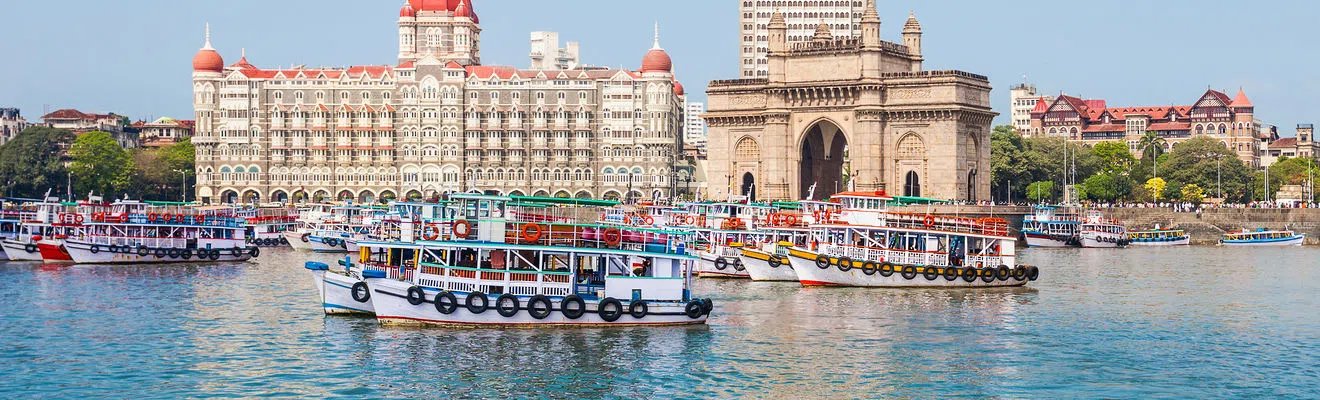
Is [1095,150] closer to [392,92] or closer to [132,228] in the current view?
[392,92]

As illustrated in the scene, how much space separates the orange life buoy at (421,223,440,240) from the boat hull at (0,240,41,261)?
1743 inches

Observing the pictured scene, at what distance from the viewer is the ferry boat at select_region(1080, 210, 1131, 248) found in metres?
126

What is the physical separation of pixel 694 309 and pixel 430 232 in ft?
28.3

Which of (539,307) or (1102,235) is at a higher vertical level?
(1102,235)

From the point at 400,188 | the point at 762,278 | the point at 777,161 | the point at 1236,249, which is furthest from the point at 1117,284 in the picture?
the point at 400,188

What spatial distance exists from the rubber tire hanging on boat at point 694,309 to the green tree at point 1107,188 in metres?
124

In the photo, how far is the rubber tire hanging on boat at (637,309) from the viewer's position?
54.7 meters

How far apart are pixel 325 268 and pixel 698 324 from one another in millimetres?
12125

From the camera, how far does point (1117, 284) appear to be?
7938 cm

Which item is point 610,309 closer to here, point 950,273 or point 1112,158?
point 950,273

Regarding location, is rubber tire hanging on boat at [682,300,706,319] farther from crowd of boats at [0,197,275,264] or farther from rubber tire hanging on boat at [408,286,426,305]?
crowd of boats at [0,197,275,264]

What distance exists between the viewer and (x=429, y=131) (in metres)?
182

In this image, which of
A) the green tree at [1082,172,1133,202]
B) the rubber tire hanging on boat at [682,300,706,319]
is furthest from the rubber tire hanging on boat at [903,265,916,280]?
the green tree at [1082,172,1133,202]

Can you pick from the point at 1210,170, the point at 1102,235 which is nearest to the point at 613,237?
the point at 1102,235
